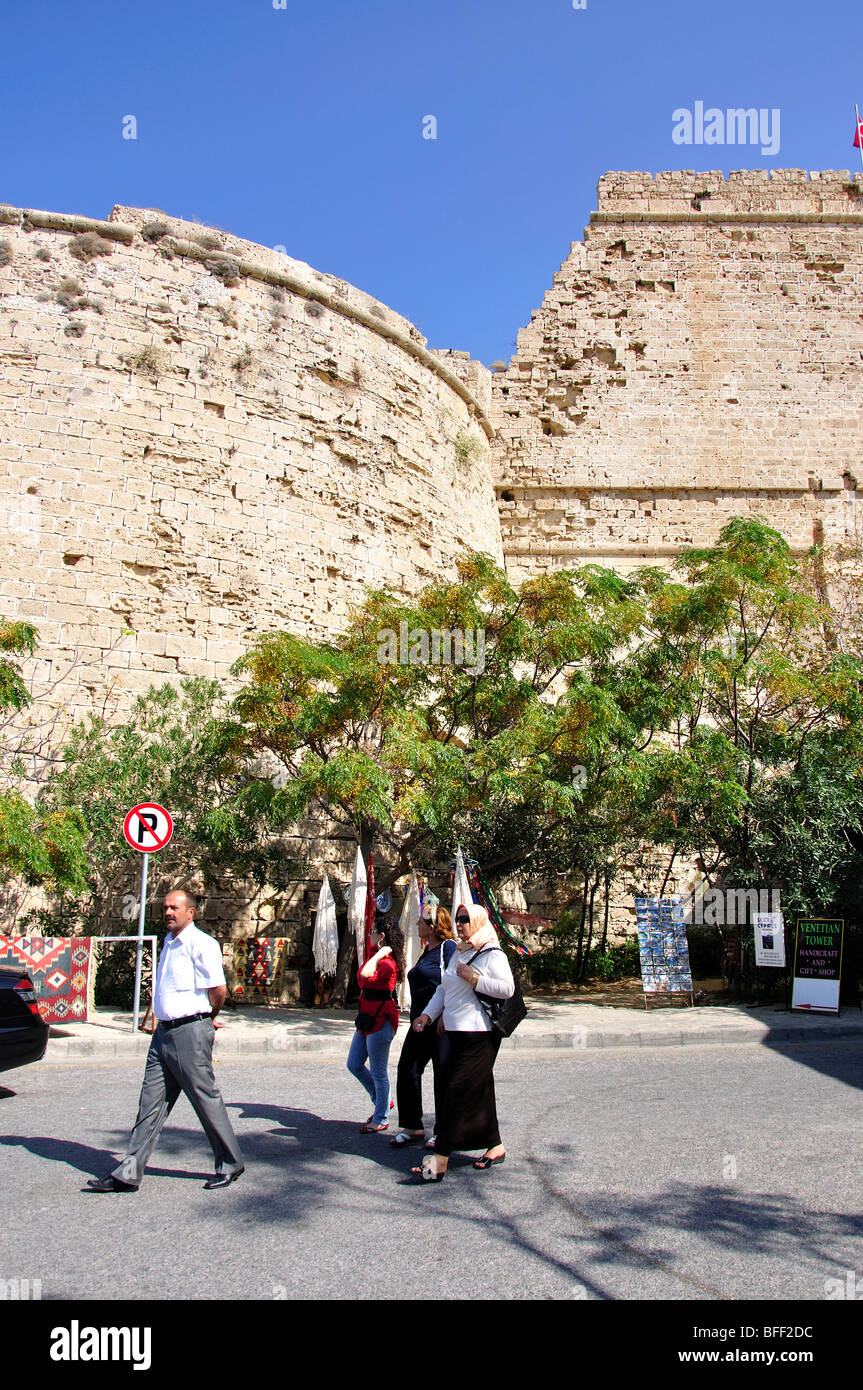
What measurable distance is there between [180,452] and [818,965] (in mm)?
10493

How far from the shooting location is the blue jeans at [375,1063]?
531cm

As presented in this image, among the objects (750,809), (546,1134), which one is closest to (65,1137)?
(546,1134)

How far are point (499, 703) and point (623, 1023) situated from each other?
3.66m

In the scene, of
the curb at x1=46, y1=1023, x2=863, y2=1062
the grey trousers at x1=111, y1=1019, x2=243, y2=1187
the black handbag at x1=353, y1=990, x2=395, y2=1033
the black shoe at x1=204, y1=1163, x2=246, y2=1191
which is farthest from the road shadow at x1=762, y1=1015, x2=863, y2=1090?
the grey trousers at x1=111, y1=1019, x2=243, y2=1187

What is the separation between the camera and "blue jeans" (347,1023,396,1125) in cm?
531

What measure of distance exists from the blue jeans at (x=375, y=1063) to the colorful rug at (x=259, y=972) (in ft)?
19.5

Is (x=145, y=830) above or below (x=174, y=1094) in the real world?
above

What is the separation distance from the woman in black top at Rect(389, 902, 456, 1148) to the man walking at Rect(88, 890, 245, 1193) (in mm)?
1137

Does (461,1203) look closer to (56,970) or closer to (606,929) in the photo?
(56,970)

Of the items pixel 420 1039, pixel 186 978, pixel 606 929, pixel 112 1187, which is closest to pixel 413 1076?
pixel 420 1039

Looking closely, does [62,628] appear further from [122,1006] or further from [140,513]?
[122,1006]

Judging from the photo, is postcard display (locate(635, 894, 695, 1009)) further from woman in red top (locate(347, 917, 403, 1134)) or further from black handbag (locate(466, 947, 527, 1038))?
black handbag (locate(466, 947, 527, 1038))

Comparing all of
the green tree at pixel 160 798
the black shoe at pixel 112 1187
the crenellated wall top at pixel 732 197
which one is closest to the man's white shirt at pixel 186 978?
the black shoe at pixel 112 1187

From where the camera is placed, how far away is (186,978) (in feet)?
14.3
